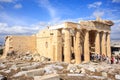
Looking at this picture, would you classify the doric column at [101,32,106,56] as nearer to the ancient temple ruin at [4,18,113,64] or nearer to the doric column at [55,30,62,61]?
the ancient temple ruin at [4,18,113,64]

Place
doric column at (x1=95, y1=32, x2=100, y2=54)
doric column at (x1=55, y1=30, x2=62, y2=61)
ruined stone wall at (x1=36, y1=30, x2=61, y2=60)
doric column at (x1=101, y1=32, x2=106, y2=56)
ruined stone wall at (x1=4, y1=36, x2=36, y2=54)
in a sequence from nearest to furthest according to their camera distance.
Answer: doric column at (x1=55, y1=30, x2=62, y2=61) < ruined stone wall at (x1=36, y1=30, x2=61, y2=60) < ruined stone wall at (x1=4, y1=36, x2=36, y2=54) < doric column at (x1=95, y1=32, x2=100, y2=54) < doric column at (x1=101, y1=32, x2=106, y2=56)

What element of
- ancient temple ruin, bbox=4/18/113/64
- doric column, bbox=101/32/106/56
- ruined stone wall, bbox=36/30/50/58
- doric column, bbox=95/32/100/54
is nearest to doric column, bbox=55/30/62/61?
ancient temple ruin, bbox=4/18/113/64

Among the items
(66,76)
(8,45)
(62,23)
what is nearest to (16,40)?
(8,45)

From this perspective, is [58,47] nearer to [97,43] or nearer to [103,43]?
[97,43]

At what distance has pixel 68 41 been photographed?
A: 20.0 metres

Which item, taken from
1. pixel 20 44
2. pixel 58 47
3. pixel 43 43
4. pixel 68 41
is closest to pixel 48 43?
pixel 43 43

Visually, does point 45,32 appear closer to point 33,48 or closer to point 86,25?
point 33,48

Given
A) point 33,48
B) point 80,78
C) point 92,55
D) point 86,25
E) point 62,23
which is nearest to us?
point 80,78

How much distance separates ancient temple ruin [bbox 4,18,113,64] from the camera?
800 inches

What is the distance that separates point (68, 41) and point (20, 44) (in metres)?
8.52

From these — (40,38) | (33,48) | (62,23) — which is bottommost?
(33,48)

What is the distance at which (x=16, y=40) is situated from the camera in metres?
24.3

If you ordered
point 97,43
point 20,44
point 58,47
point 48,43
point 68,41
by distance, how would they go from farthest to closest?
point 20,44, point 97,43, point 48,43, point 58,47, point 68,41

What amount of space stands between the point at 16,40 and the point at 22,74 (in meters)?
13.8
